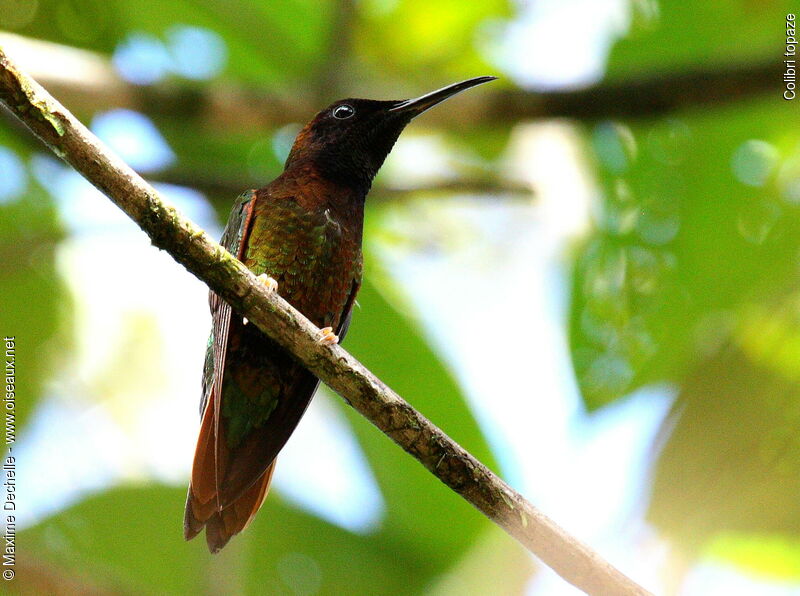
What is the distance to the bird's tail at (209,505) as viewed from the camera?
3.65 m

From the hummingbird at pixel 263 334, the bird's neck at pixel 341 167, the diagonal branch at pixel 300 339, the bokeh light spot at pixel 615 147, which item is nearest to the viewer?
the diagonal branch at pixel 300 339

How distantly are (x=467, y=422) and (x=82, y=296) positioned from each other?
3263mm

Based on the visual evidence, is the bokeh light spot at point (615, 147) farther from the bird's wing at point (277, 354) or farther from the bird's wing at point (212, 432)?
the bird's wing at point (212, 432)

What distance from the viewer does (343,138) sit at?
4766 millimetres

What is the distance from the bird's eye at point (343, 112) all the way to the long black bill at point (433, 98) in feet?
0.71

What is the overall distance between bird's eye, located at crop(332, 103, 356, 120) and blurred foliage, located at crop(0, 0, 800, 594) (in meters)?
1.04

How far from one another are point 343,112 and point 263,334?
143cm

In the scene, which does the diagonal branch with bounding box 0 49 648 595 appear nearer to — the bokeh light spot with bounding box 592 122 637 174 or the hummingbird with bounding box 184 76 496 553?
the hummingbird with bounding box 184 76 496 553

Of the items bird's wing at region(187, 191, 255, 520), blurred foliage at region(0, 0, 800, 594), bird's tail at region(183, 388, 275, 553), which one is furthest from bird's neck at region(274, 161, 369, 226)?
blurred foliage at region(0, 0, 800, 594)

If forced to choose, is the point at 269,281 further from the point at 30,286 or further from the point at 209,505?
the point at 30,286

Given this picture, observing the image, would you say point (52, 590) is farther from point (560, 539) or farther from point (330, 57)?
point (330, 57)

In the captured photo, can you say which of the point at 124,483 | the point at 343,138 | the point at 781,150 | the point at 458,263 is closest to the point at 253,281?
the point at 343,138

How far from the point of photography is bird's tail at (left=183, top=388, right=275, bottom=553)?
3650mm

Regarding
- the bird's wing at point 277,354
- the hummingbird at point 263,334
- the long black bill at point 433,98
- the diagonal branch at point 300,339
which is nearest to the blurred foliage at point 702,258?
the long black bill at point 433,98
